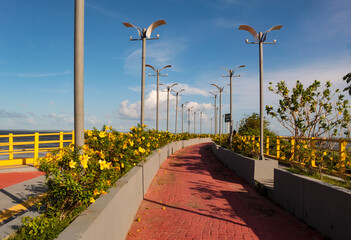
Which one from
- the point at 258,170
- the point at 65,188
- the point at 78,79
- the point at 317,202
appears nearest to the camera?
the point at 65,188

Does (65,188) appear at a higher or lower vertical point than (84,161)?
lower

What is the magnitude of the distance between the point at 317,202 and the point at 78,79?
552cm

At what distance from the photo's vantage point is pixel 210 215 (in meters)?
6.52

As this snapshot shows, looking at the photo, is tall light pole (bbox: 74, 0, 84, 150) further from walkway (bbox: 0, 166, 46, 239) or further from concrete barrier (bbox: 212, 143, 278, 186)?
concrete barrier (bbox: 212, 143, 278, 186)

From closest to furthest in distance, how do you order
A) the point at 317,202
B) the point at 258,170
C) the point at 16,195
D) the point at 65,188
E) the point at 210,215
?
the point at 65,188 → the point at 317,202 → the point at 210,215 → the point at 16,195 → the point at 258,170

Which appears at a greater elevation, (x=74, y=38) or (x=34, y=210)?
(x=74, y=38)

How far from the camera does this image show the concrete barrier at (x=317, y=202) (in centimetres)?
463

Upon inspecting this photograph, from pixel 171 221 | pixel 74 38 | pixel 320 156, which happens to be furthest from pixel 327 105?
pixel 74 38

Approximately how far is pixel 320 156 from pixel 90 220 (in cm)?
628

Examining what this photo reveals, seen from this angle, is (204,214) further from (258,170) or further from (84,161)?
(258,170)

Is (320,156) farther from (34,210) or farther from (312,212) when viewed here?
(34,210)

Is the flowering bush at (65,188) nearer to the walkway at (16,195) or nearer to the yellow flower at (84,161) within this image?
the yellow flower at (84,161)

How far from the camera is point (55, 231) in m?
2.85

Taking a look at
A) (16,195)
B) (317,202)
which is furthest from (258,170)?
(16,195)
